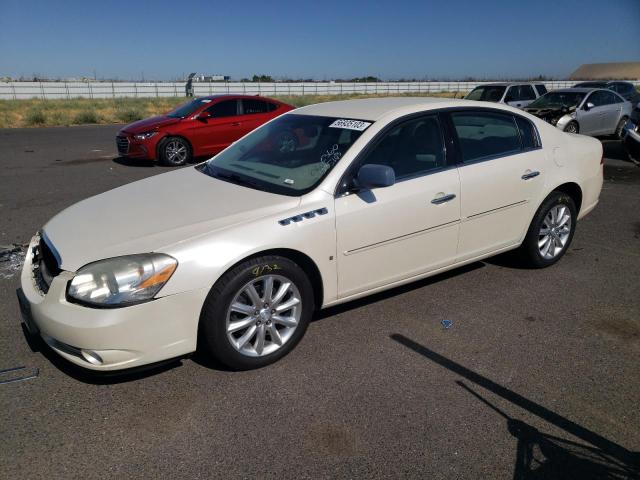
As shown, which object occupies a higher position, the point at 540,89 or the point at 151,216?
the point at 540,89

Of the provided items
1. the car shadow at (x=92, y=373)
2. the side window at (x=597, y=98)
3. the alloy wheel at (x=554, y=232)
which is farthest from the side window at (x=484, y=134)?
the side window at (x=597, y=98)

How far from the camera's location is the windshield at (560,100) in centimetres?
1325

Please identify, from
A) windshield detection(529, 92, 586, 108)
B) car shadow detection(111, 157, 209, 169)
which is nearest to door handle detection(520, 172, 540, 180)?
car shadow detection(111, 157, 209, 169)

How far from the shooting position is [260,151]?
4.34 m

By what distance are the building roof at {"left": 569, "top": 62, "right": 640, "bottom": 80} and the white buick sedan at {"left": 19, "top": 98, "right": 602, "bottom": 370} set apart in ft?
391

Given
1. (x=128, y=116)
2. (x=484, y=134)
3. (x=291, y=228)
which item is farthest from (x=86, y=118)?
(x=291, y=228)

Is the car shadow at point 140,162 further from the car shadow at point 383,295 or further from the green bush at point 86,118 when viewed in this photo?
the green bush at point 86,118

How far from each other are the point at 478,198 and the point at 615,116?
12.1 meters

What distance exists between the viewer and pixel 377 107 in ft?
13.8

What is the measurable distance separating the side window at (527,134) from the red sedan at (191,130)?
8.22 m

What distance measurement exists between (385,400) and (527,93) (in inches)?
613

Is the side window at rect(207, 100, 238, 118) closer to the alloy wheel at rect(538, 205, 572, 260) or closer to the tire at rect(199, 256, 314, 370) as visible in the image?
the alloy wheel at rect(538, 205, 572, 260)

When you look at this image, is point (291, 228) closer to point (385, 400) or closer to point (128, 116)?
point (385, 400)

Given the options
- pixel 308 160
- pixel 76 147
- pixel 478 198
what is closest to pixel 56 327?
pixel 308 160
